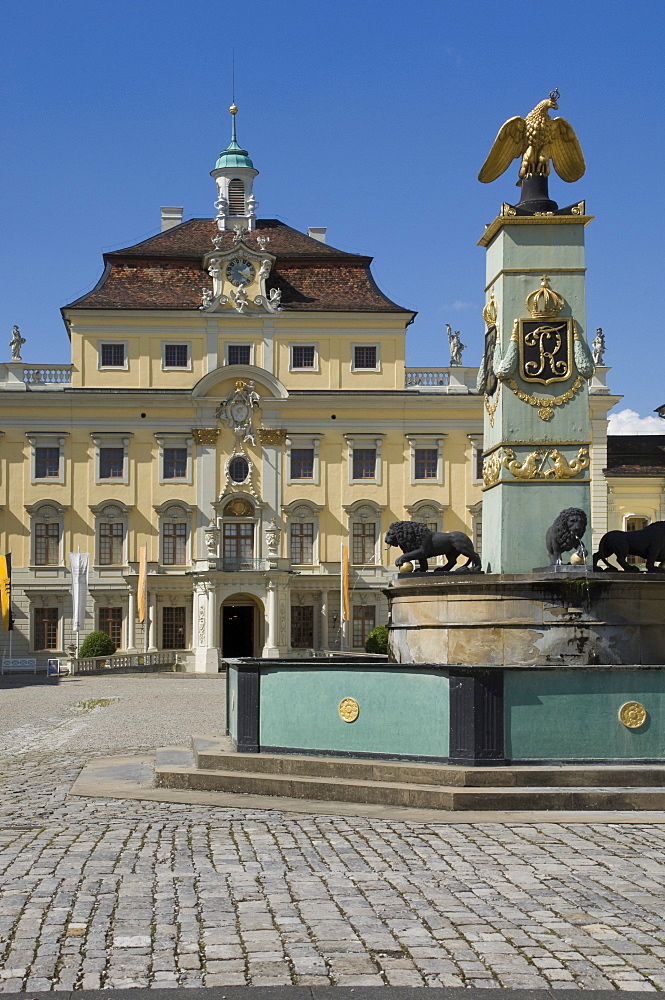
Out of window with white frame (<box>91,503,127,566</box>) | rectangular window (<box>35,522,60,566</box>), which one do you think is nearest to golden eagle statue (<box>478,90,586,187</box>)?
window with white frame (<box>91,503,127,566</box>)

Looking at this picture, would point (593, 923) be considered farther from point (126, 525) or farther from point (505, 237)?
point (126, 525)

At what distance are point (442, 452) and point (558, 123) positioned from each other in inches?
1591

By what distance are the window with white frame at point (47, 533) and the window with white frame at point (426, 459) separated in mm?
15391

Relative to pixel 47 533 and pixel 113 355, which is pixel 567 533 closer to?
pixel 47 533

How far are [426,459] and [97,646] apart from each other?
16.5 metres

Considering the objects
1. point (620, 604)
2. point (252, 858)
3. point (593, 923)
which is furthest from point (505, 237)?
point (593, 923)

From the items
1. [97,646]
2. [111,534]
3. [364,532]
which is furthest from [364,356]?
[97,646]

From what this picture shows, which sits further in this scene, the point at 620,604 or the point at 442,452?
the point at 442,452

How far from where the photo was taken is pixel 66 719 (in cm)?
2411

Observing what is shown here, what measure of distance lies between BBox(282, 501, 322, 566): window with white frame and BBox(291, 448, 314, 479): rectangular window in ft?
4.00

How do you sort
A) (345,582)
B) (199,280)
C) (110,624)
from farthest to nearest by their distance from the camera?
(199,280) < (110,624) < (345,582)

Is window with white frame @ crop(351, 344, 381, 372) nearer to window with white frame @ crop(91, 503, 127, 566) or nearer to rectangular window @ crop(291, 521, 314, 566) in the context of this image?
rectangular window @ crop(291, 521, 314, 566)

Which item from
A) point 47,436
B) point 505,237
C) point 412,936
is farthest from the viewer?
point 47,436

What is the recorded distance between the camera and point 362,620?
177ft
